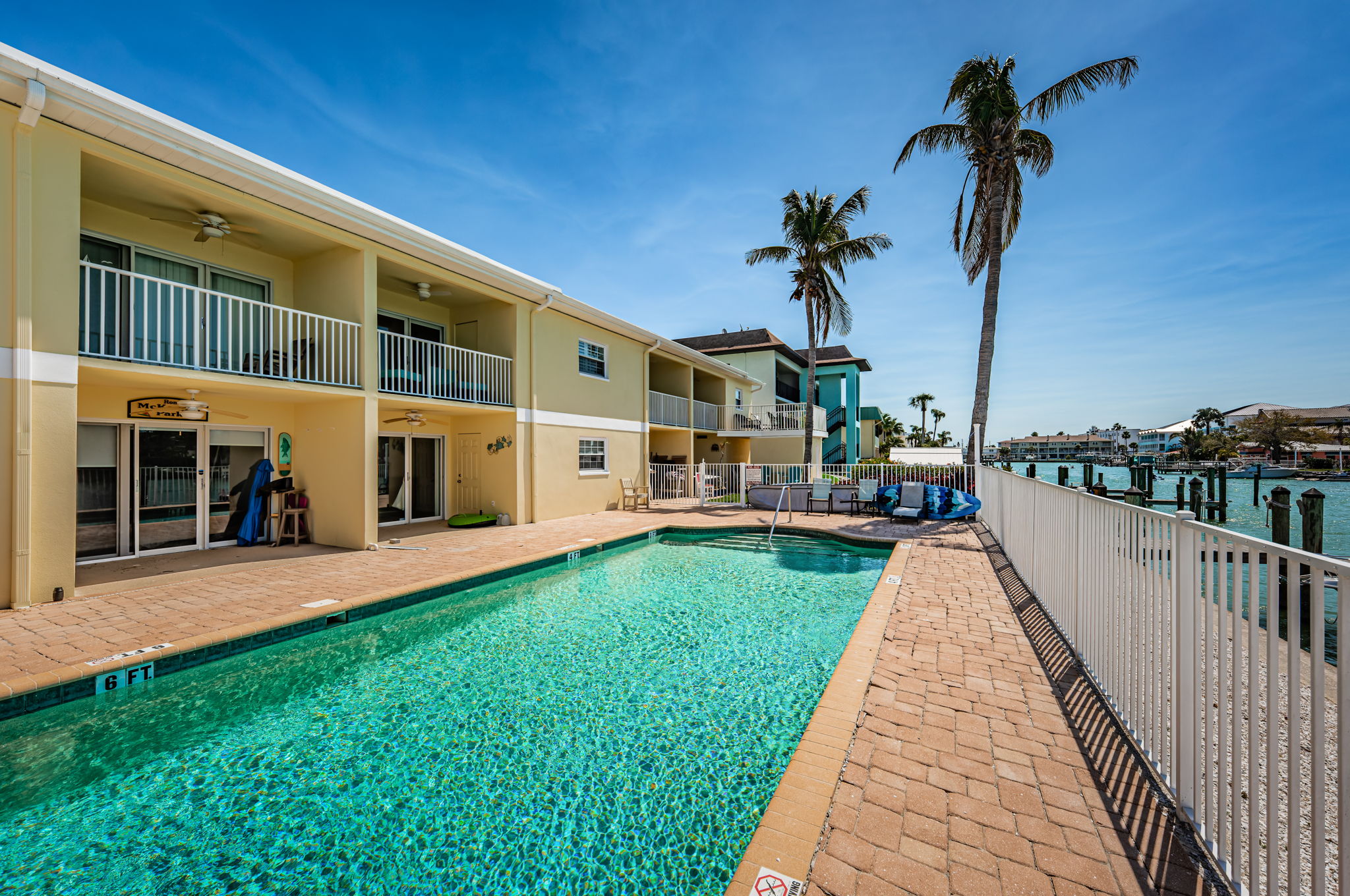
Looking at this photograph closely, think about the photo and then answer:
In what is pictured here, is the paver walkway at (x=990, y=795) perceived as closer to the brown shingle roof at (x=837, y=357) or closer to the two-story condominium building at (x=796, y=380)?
the two-story condominium building at (x=796, y=380)

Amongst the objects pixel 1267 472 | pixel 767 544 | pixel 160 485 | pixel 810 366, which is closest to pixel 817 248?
pixel 810 366

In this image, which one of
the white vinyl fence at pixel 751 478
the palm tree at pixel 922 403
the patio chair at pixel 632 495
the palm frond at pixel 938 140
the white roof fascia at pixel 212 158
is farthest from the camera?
→ the palm tree at pixel 922 403

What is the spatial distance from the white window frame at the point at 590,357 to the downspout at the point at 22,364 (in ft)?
32.0

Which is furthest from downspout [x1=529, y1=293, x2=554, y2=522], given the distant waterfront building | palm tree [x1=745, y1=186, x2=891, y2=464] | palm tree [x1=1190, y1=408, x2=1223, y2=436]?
the distant waterfront building

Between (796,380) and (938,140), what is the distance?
1913 cm

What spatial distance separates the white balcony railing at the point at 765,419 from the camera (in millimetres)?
20953

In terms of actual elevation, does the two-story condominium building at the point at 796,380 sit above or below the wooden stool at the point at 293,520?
above

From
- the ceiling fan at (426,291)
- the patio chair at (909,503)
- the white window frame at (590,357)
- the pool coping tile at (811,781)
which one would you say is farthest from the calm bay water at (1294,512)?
the ceiling fan at (426,291)

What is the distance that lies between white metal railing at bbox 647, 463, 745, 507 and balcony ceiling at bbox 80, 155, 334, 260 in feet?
37.0

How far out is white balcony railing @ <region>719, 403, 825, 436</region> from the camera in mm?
20953

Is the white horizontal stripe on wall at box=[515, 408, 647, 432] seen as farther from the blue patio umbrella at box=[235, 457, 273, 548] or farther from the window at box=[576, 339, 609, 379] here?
the blue patio umbrella at box=[235, 457, 273, 548]

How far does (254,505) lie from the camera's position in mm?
9633

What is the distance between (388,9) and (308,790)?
1111 centimetres

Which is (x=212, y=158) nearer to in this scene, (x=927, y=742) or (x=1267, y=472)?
(x=927, y=742)
